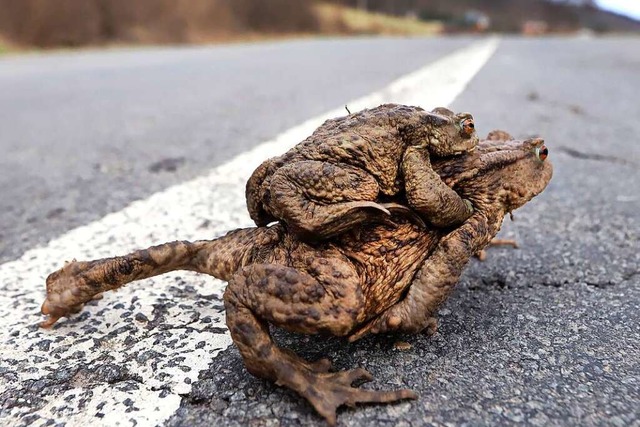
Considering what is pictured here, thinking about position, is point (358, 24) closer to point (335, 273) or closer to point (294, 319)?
point (335, 273)

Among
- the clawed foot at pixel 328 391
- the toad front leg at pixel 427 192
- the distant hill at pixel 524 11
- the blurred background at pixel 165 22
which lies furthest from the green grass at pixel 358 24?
the clawed foot at pixel 328 391

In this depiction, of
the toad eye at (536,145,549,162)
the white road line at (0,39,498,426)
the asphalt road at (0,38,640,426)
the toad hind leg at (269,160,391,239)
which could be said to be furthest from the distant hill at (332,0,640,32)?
the toad hind leg at (269,160,391,239)

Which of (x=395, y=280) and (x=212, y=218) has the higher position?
(x=395, y=280)

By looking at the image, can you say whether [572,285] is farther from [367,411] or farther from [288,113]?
[288,113]

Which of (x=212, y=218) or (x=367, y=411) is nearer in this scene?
(x=367, y=411)

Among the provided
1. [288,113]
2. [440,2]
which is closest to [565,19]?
[440,2]

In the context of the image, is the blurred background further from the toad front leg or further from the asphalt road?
the toad front leg

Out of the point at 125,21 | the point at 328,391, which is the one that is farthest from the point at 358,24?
the point at 328,391
